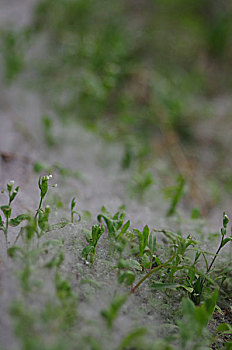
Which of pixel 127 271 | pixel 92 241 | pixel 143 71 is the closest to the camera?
pixel 127 271

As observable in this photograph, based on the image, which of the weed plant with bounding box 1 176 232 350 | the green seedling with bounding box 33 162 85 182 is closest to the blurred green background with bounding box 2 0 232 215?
the green seedling with bounding box 33 162 85 182

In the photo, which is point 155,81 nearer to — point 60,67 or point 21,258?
point 60,67

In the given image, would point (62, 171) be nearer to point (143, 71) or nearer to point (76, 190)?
point (76, 190)

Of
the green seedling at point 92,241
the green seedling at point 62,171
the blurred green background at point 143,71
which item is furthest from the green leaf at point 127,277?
the blurred green background at point 143,71

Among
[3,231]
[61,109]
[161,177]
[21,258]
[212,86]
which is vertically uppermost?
[212,86]

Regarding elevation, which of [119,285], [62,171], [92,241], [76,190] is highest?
[62,171]

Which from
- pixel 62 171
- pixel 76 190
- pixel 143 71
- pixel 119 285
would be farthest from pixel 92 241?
pixel 143 71

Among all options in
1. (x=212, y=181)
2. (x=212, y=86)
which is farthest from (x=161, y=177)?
(x=212, y=86)

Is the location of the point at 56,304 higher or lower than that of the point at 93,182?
lower
